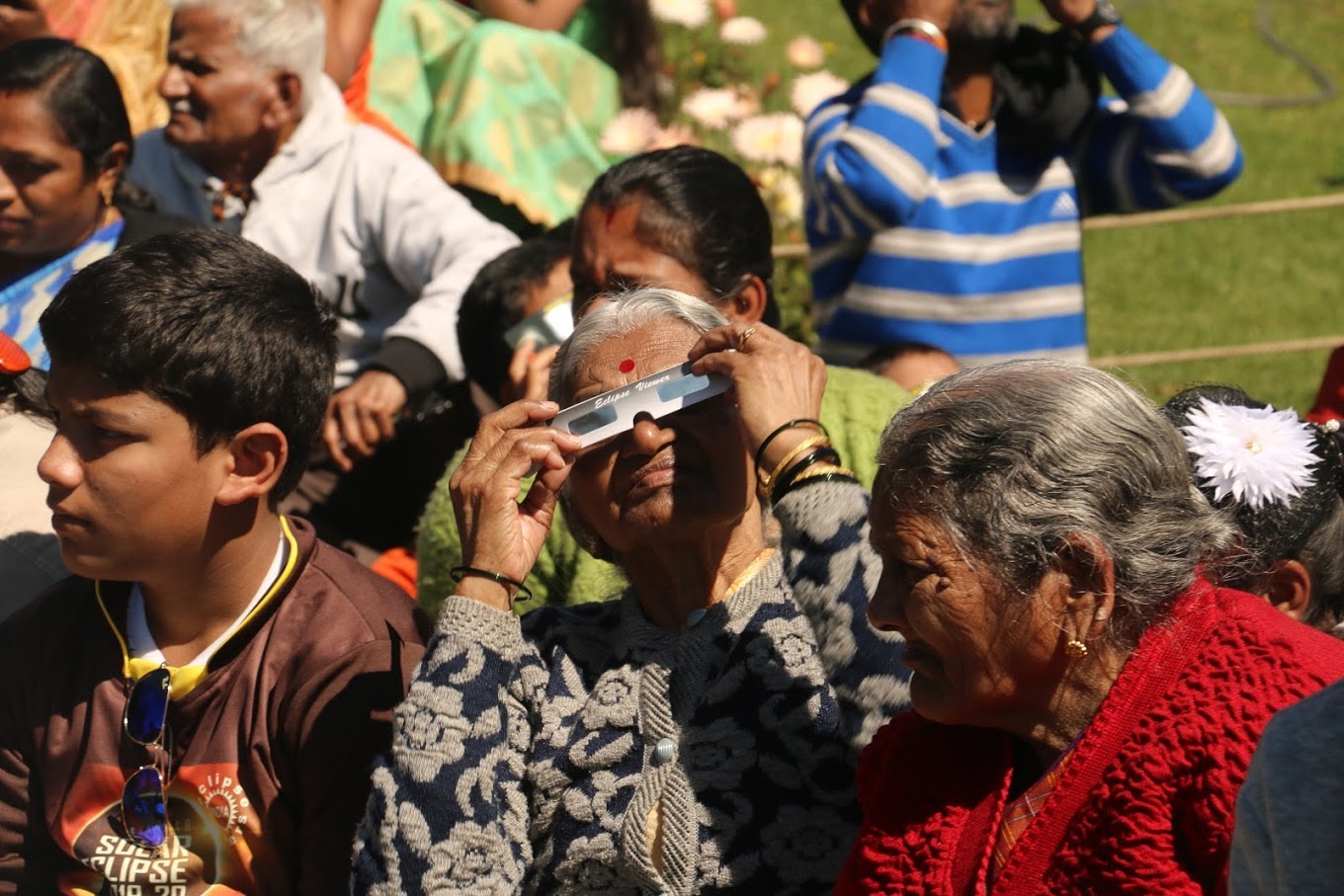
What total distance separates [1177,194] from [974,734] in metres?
2.54

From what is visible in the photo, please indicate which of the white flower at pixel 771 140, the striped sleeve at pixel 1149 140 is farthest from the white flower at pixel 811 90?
the striped sleeve at pixel 1149 140

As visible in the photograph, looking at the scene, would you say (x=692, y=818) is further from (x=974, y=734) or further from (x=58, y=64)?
(x=58, y=64)

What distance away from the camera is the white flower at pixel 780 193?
5723mm

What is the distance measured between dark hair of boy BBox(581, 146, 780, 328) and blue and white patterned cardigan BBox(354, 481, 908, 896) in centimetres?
107

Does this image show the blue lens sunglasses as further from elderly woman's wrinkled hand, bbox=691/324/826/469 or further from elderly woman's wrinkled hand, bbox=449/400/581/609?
elderly woman's wrinkled hand, bbox=691/324/826/469

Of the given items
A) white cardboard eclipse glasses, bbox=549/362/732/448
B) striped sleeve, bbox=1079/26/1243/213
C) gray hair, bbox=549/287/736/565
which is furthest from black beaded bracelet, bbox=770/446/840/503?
striped sleeve, bbox=1079/26/1243/213

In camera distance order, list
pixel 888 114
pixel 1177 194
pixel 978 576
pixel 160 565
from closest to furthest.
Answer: pixel 978 576 → pixel 160 565 → pixel 888 114 → pixel 1177 194

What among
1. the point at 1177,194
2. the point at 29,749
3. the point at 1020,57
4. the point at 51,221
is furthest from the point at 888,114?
the point at 29,749

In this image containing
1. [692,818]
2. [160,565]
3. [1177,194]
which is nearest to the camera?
[692,818]

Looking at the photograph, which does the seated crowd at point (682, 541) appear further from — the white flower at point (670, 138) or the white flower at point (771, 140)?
the white flower at point (771, 140)

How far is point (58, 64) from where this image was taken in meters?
4.18

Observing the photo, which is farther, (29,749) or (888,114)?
(888,114)

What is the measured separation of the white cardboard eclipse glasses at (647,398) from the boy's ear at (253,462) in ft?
2.16

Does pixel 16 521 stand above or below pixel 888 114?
below
